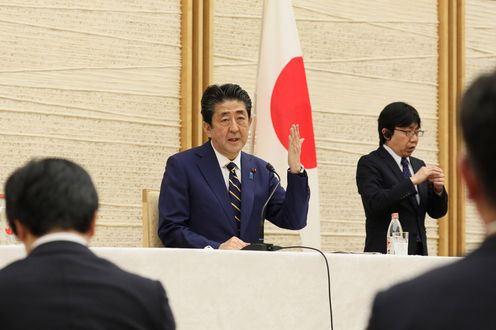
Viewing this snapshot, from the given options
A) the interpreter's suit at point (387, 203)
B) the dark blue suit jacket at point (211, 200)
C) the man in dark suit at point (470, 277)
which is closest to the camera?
the man in dark suit at point (470, 277)

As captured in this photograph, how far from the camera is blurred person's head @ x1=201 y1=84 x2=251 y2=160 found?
4102mm

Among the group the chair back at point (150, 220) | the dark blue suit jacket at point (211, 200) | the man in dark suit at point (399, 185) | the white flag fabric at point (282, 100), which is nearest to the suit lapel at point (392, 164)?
the man in dark suit at point (399, 185)

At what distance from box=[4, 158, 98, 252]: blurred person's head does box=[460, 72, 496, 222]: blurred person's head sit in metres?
0.64

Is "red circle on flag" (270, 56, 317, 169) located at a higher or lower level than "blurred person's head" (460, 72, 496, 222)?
higher

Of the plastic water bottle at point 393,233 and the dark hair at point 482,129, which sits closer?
the dark hair at point 482,129

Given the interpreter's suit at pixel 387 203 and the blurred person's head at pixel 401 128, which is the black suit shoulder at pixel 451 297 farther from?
the blurred person's head at pixel 401 128

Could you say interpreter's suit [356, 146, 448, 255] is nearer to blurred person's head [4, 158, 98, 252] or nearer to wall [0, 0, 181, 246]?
wall [0, 0, 181, 246]

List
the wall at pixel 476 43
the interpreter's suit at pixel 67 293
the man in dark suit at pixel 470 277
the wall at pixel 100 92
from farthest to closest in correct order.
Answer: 1. the wall at pixel 476 43
2. the wall at pixel 100 92
3. the interpreter's suit at pixel 67 293
4. the man in dark suit at pixel 470 277

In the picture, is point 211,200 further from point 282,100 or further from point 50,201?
point 50,201

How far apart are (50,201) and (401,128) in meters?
3.31

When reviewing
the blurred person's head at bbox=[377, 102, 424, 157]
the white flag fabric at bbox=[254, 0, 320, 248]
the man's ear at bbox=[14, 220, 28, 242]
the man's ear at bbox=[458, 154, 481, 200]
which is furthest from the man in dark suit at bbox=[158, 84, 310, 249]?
the man's ear at bbox=[458, 154, 481, 200]

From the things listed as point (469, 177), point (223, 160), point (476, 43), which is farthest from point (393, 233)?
point (469, 177)

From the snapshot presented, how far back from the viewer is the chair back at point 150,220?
3.99 meters

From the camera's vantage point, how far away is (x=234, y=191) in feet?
13.4
